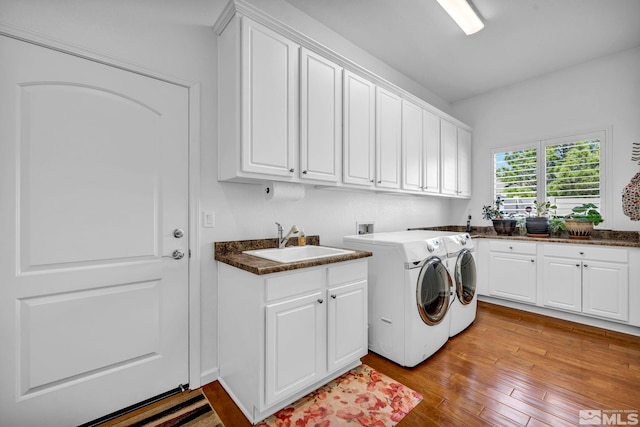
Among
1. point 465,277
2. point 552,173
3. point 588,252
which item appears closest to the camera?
point 465,277

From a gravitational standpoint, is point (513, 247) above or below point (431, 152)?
below

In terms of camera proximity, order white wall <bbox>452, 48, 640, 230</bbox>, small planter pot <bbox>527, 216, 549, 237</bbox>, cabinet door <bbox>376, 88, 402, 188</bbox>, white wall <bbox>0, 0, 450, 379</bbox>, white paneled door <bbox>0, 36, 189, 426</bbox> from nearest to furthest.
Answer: white paneled door <bbox>0, 36, 189, 426</bbox> < white wall <bbox>0, 0, 450, 379</bbox> < cabinet door <bbox>376, 88, 402, 188</bbox> < white wall <bbox>452, 48, 640, 230</bbox> < small planter pot <bbox>527, 216, 549, 237</bbox>

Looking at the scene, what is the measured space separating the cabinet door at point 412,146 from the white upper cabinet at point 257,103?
1.39 m

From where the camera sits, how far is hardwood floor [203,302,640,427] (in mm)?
1611

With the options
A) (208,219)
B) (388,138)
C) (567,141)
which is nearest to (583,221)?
(567,141)

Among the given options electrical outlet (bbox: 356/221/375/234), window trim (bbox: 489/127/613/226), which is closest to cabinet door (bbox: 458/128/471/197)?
window trim (bbox: 489/127/613/226)

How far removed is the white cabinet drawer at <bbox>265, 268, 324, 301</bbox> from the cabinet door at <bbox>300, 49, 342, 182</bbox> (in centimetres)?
72

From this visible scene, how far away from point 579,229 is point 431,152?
5.72 ft

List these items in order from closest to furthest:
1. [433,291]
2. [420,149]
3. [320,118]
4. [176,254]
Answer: [176,254] < [320,118] < [433,291] < [420,149]

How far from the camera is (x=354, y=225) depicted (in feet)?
9.39

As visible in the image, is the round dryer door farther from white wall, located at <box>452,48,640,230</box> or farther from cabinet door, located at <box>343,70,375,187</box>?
white wall, located at <box>452,48,640,230</box>

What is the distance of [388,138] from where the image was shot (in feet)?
8.91

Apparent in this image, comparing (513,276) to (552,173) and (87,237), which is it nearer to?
(552,173)

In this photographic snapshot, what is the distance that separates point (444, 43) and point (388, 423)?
3258 millimetres
